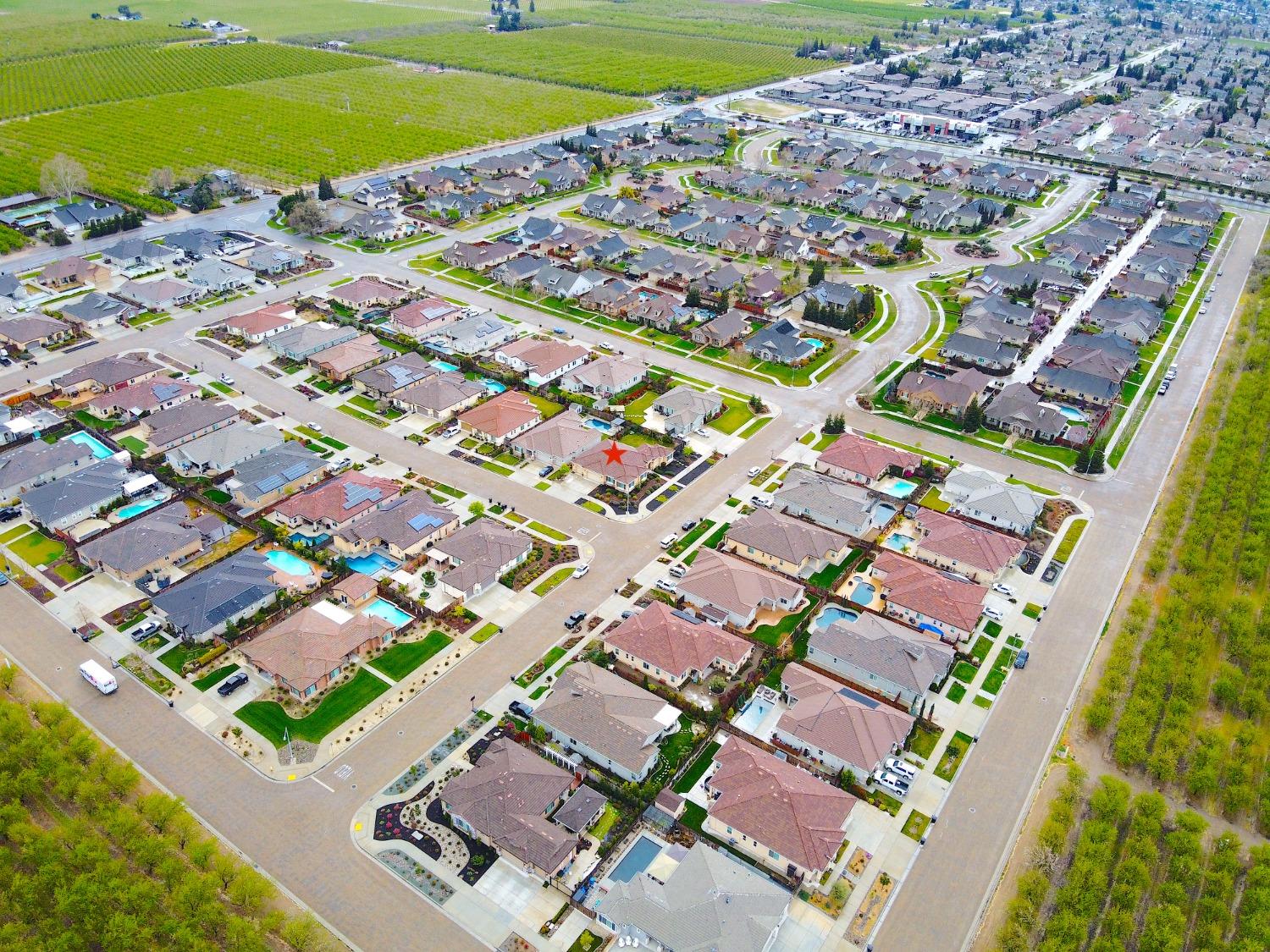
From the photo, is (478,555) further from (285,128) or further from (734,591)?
(285,128)

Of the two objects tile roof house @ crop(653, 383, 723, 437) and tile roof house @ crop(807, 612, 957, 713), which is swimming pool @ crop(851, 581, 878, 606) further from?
tile roof house @ crop(653, 383, 723, 437)

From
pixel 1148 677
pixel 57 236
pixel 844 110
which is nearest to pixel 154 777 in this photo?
pixel 1148 677

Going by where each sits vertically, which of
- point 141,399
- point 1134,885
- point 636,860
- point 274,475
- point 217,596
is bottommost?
point 636,860

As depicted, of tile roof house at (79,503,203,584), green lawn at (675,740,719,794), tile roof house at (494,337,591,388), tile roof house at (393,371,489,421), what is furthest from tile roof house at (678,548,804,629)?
tile roof house at (79,503,203,584)

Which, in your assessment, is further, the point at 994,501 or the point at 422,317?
the point at 422,317

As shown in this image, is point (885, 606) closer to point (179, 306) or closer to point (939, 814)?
point (939, 814)

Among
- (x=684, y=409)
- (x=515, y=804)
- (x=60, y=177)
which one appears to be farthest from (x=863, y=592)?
(x=60, y=177)

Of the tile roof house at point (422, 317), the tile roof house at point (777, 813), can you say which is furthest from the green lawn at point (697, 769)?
the tile roof house at point (422, 317)
